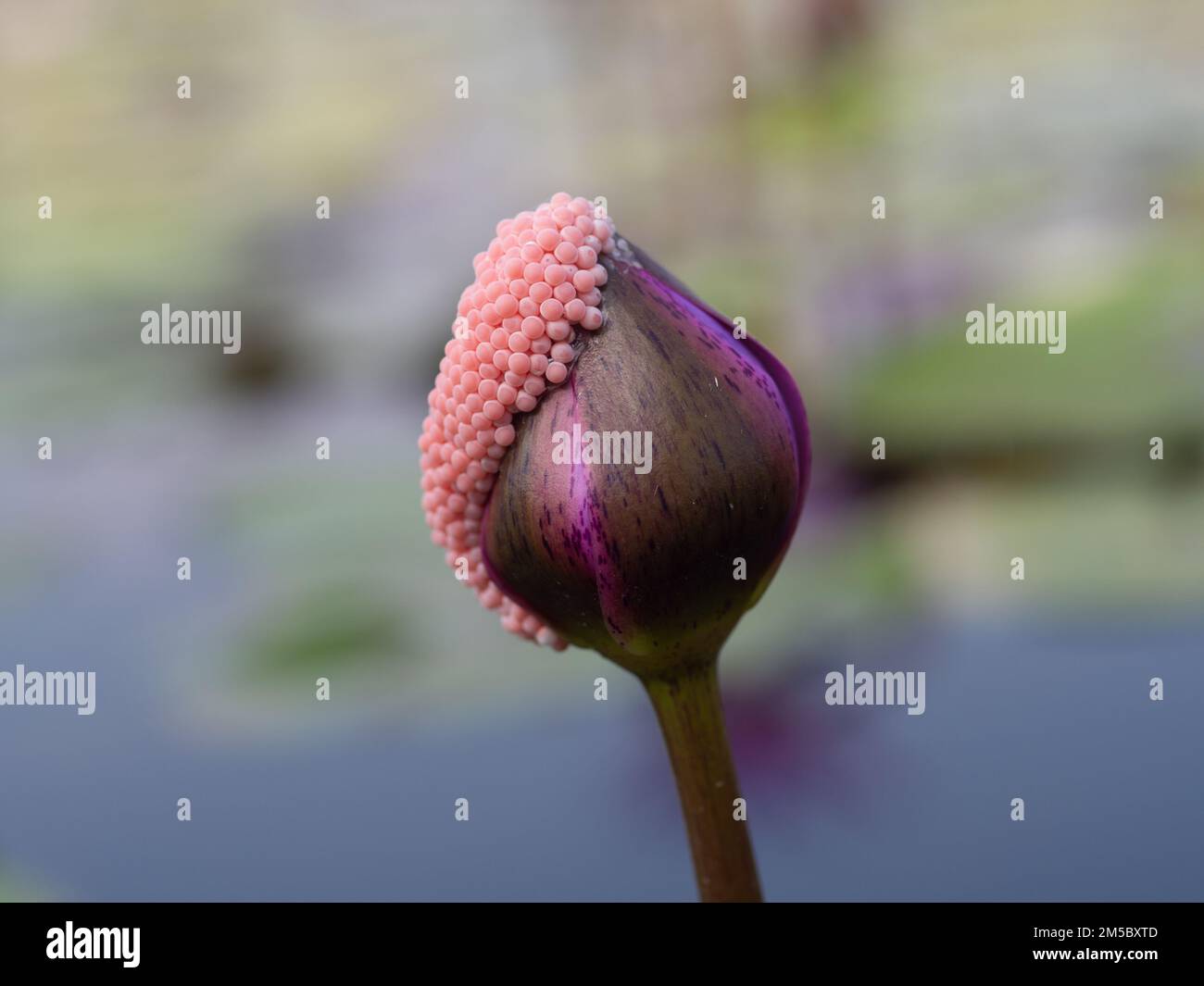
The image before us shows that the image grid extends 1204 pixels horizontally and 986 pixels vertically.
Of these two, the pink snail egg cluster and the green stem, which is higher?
the pink snail egg cluster

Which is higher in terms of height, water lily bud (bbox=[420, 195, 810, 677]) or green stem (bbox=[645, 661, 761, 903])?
water lily bud (bbox=[420, 195, 810, 677])

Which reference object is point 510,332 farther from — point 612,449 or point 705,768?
point 705,768

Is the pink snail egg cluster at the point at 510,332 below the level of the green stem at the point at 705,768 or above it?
above

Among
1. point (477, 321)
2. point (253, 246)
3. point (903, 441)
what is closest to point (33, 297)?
point (253, 246)

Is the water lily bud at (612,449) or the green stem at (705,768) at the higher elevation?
the water lily bud at (612,449)

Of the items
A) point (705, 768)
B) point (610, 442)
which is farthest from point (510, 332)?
point (705, 768)
